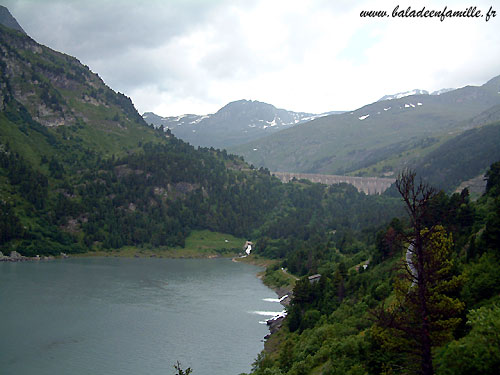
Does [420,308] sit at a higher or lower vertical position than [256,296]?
higher

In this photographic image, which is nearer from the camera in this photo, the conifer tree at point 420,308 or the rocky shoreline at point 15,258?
the conifer tree at point 420,308

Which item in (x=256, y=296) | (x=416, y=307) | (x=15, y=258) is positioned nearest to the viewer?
(x=416, y=307)

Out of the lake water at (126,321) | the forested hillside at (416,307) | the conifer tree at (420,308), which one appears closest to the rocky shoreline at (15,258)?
the lake water at (126,321)

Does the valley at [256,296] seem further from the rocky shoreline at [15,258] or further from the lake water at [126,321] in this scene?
the rocky shoreline at [15,258]

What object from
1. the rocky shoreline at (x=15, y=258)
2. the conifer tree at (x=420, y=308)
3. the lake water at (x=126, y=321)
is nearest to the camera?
the conifer tree at (x=420, y=308)

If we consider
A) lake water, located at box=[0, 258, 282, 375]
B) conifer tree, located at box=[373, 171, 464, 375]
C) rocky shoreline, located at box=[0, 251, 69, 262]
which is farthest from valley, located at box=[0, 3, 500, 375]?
rocky shoreline, located at box=[0, 251, 69, 262]

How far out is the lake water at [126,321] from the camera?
56.2 metres

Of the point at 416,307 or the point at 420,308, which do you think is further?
the point at 416,307

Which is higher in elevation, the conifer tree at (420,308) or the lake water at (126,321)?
the conifer tree at (420,308)

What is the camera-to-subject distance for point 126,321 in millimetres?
74562

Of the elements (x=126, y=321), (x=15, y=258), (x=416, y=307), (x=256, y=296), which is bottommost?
(x=126, y=321)

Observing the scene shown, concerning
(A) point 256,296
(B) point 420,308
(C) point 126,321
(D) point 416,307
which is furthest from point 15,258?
(B) point 420,308

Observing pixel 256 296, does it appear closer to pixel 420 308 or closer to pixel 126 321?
pixel 126 321

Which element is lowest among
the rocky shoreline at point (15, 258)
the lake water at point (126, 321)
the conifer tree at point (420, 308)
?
the lake water at point (126, 321)
